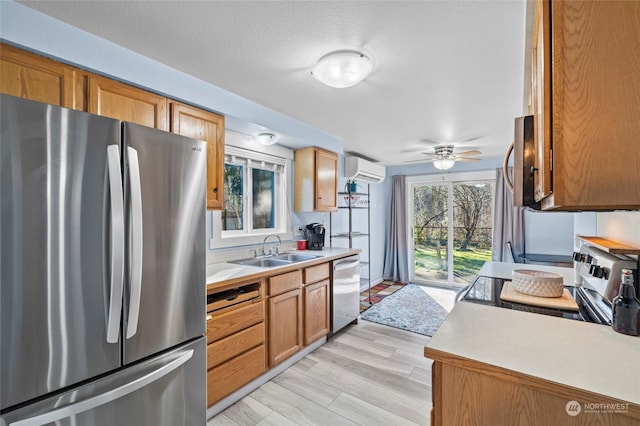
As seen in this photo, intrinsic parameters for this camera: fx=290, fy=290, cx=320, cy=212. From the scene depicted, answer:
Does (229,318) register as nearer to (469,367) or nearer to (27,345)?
(27,345)

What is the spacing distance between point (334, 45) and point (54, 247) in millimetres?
1573

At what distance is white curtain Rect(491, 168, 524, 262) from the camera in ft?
14.7

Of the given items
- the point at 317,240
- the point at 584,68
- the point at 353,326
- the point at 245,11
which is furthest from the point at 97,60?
the point at 353,326

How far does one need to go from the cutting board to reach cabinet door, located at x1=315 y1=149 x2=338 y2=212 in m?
2.15

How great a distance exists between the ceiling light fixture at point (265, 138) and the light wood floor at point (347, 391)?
6.81ft

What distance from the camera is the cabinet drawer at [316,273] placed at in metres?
2.72

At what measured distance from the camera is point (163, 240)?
1350 mm

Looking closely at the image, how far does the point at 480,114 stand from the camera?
107 inches

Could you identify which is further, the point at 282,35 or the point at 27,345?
the point at 282,35

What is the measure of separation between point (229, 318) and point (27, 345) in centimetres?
110

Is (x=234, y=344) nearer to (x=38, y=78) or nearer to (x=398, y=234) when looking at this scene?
(x=38, y=78)

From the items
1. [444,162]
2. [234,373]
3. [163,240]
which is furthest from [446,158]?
[163,240]

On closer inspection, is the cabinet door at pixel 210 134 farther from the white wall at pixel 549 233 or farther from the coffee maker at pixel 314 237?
the white wall at pixel 549 233

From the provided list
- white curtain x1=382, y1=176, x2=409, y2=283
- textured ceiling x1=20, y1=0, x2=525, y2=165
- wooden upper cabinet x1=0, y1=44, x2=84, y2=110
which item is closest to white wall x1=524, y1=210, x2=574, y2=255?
white curtain x1=382, y1=176, x2=409, y2=283
